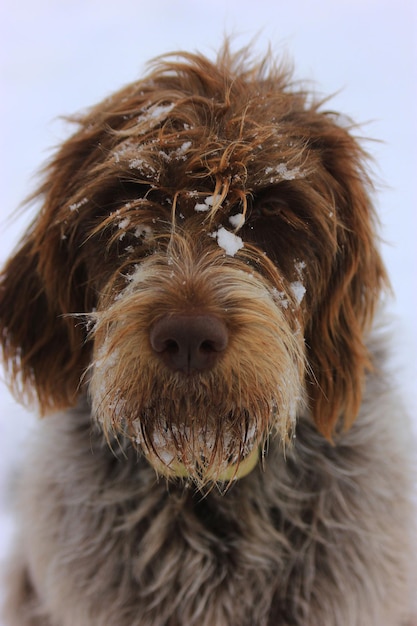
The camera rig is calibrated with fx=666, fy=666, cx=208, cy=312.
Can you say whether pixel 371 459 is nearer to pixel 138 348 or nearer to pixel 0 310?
pixel 138 348

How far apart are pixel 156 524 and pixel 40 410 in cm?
66

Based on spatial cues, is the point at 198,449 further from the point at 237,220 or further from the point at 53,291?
the point at 53,291

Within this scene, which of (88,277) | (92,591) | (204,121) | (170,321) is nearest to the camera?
(170,321)

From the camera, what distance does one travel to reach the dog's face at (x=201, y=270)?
1.89m

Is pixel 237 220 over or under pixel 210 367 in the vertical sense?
over

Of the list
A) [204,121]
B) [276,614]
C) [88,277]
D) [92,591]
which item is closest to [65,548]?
[92,591]

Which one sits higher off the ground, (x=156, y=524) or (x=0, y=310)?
(x=0, y=310)

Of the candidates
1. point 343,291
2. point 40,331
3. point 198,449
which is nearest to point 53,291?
point 40,331

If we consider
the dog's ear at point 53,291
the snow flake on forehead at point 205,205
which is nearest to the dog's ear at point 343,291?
the snow flake on forehead at point 205,205

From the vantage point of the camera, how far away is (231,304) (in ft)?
6.20

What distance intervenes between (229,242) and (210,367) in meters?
0.47

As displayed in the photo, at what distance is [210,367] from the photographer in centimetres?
183

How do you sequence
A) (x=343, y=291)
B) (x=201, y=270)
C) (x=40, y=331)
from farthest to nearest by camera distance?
(x=40, y=331) < (x=343, y=291) < (x=201, y=270)

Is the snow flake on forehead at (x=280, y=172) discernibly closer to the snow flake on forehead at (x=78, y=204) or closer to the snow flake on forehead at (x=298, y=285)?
the snow flake on forehead at (x=298, y=285)
